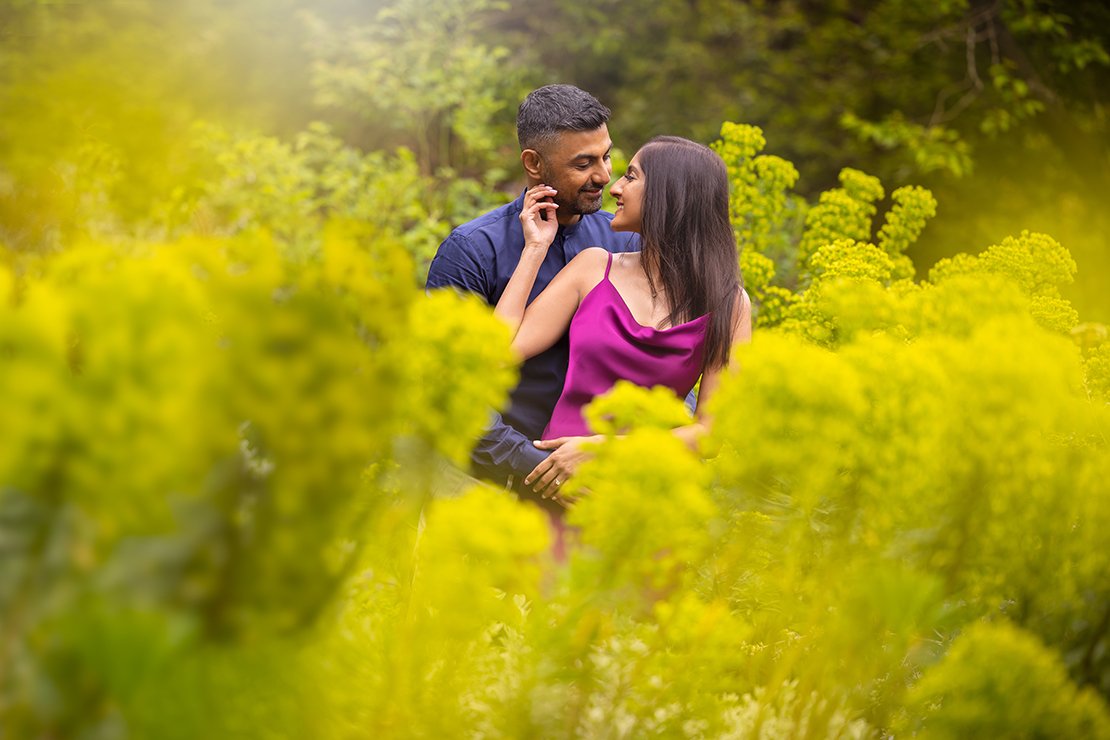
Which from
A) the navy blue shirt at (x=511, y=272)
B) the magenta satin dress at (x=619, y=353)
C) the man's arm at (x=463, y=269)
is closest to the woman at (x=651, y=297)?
the magenta satin dress at (x=619, y=353)

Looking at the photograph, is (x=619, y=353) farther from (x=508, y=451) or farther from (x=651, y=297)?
(x=508, y=451)

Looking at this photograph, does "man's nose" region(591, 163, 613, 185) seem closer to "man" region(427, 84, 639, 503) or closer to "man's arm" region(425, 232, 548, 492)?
"man" region(427, 84, 639, 503)

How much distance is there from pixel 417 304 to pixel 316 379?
1.06ft

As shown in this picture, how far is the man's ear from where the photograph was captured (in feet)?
10.5

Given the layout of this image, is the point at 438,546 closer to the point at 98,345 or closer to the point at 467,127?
the point at 98,345

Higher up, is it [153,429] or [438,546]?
[153,429]

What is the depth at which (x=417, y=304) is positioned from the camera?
4.22 ft

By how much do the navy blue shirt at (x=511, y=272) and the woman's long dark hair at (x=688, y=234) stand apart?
0.41 meters

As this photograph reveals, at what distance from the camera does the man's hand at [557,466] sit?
266cm

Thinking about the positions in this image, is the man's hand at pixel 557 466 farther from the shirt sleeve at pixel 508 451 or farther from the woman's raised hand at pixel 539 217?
the woman's raised hand at pixel 539 217

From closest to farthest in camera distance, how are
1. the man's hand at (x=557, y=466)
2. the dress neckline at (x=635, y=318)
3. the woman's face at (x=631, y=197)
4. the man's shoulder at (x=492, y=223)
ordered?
1. the man's hand at (x=557, y=466)
2. the dress neckline at (x=635, y=318)
3. the woman's face at (x=631, y=197)
4. the man's shoulder at (x=492, y=223)

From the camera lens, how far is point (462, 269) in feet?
10.5

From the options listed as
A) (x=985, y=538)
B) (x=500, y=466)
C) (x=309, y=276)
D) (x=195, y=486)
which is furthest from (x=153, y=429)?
(x=500, y=466)

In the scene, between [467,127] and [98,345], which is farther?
[467,127]
